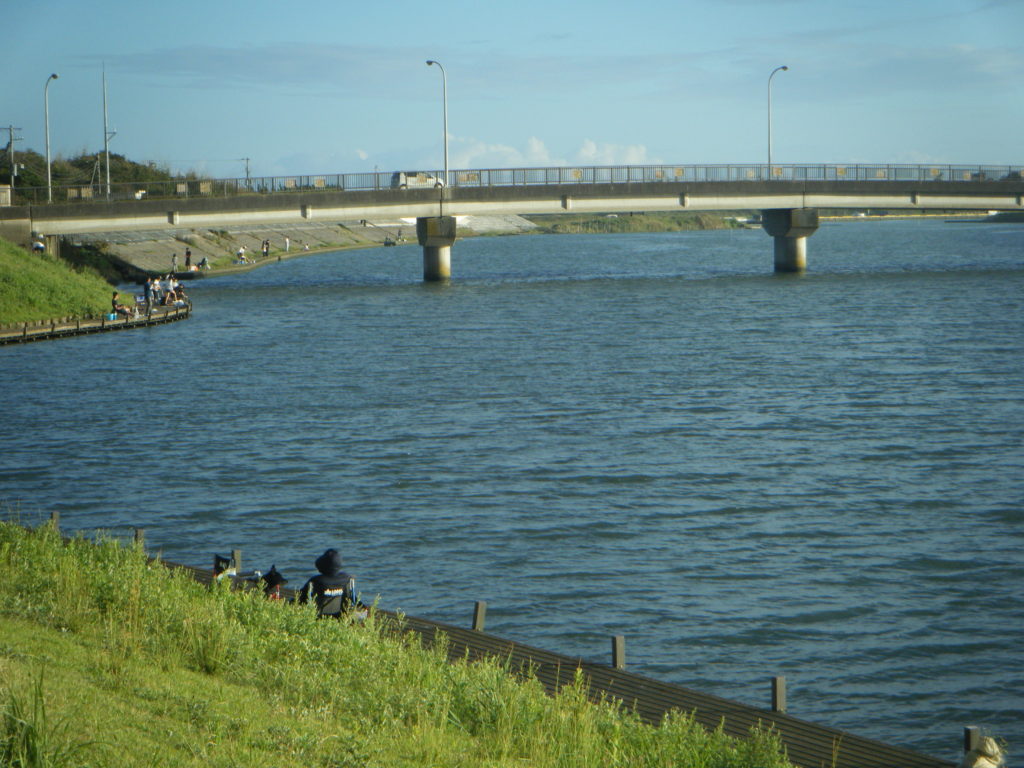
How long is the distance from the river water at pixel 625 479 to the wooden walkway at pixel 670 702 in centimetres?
199

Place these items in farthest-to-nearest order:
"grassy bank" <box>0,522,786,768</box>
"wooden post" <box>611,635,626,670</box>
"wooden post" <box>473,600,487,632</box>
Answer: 1. "wooden post" <box>473,600,487,632</box>
2. "wooden post" <box>611,635,626,670</box>
3. "grassy bank" <box>0,522,786,768</box>

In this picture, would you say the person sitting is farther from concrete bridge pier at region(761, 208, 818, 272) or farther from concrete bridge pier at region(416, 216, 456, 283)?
concrete bridge pier at region(761, 208, 818, 272)

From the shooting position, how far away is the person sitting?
14.8 m

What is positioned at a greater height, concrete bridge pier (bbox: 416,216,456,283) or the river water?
concrete bridge pier (bbox: 416,216,456,283)

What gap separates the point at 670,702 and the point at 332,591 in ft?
14.1

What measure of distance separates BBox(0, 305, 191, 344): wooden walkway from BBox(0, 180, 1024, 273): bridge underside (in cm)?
1087

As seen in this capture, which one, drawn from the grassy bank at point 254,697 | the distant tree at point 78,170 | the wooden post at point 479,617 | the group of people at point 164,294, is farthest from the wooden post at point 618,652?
the distant tree at point 78,170

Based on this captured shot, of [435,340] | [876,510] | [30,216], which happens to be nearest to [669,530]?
[876,510]

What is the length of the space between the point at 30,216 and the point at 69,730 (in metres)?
65.8

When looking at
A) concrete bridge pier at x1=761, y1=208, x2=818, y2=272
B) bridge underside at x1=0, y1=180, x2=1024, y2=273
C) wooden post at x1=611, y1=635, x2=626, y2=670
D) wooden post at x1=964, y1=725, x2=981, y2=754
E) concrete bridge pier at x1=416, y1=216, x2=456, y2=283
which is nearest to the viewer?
wooden post at x1=964, y1=725, x2=981, y2=754

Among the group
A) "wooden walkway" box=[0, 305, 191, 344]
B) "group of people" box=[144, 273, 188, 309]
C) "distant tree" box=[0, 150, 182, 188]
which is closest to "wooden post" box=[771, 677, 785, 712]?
"wooden walkway" box=[0, 305, 191, 344]

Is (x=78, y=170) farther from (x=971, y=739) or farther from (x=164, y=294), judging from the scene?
(x=971, y=739)

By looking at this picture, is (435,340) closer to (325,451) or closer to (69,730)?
(325,451)

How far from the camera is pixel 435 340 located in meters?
56.2
